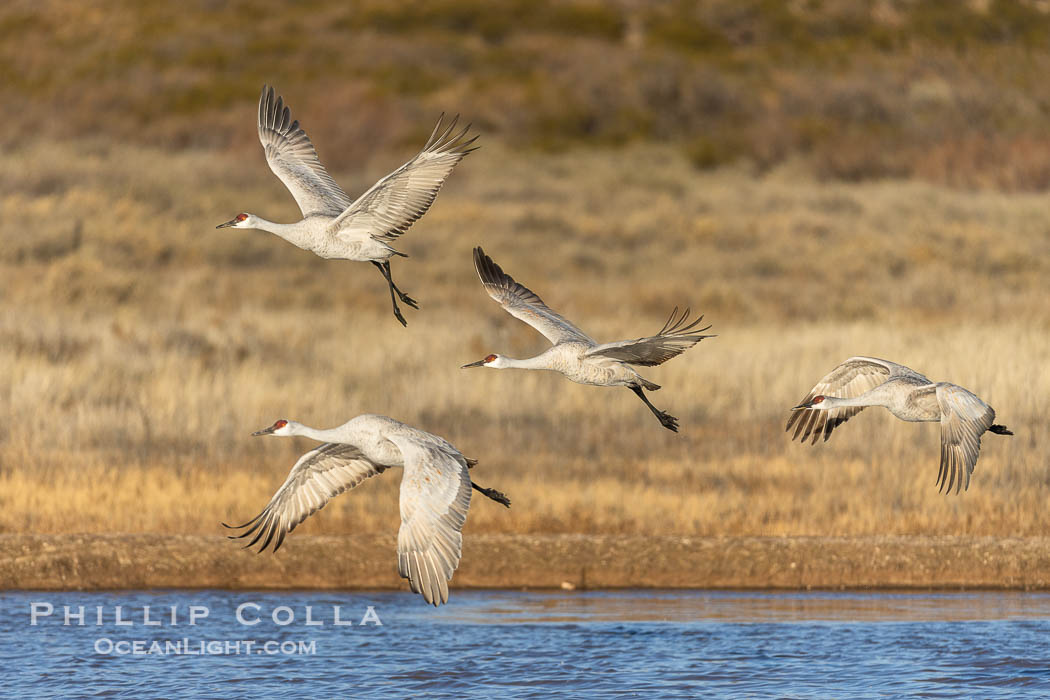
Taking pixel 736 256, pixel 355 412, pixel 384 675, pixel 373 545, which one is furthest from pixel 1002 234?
pixel 384 675

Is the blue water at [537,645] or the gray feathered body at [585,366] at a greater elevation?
the gray feathered body at [585,366]

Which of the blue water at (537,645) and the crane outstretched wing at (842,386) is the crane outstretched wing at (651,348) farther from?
the blue water at (537,645)

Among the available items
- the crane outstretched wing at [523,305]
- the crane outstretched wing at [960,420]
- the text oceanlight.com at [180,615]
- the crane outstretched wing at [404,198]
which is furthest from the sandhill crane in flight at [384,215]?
the text oceanlight.com at [180,615]

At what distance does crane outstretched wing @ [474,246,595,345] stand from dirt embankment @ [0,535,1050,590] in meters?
4.75

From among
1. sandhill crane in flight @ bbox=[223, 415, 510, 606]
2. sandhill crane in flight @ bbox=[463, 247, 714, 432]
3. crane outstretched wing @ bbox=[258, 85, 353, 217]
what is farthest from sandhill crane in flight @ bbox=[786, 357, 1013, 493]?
crane outstretched wing @ bbox=[258, 85, 353, 217]

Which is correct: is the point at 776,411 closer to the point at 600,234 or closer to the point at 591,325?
the point at 591,325

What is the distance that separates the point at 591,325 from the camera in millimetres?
28938

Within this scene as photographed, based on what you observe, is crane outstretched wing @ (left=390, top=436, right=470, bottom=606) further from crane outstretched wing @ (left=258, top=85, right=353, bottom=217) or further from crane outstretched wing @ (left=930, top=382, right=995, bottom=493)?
crane outstretched wing @ (left=930, top=382, right=995, bottom=493)

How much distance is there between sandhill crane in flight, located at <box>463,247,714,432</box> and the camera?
30.4 feet

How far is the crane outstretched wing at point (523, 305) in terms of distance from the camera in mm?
10664

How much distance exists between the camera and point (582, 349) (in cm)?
1014

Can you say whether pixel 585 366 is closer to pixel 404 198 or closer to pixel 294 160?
pixel 404 198

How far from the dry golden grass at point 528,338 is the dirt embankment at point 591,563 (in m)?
0.98

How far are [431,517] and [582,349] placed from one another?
1979 millimetres
